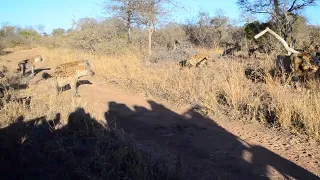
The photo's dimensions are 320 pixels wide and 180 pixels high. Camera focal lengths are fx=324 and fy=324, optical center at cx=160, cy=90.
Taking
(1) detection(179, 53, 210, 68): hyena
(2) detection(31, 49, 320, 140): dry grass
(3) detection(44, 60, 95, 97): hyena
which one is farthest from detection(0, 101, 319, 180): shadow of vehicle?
(1) detection(179, 53, 210, 68): hyena

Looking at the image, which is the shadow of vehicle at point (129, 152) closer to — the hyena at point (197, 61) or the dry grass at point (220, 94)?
the dry grass at point (220, 94)

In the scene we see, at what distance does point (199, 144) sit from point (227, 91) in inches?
85.4

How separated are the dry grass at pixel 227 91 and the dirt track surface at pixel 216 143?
0.34 m

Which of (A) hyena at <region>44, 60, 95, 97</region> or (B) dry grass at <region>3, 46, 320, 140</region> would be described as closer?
(B) dry grass at <region>3, 46, 320, 140</region>

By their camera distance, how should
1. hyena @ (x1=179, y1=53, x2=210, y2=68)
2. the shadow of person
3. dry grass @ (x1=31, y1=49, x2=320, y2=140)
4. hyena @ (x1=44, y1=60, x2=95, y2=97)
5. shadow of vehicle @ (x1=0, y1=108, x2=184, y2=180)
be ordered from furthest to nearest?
hyena @ (x1=179, y1=53, x2=210, y2=68) < hyena @ (x1=44, y1=60, x2=95, y2=97) < dry grass @ (x1=31, y1=49, x2=320, y2=140) < the shadow of person < shadow of vehicle @ (x1=0, y1=108, x2=184, y2=180)

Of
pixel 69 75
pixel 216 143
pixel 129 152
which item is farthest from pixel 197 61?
pixel 129 152

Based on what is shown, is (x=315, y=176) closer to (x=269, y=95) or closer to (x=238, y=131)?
(x=238, y=131)

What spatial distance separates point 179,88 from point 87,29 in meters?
12.2

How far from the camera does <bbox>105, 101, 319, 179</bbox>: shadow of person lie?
161 inches

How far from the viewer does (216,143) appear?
16.7 ft

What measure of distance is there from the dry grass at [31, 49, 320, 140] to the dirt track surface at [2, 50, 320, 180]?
336 millimetres

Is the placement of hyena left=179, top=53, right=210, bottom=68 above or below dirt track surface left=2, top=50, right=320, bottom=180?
above

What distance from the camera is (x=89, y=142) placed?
15.4 ft

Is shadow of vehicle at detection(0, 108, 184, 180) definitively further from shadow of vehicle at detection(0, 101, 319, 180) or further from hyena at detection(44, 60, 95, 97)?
hyena at detection(44, 60, 95, 97)
